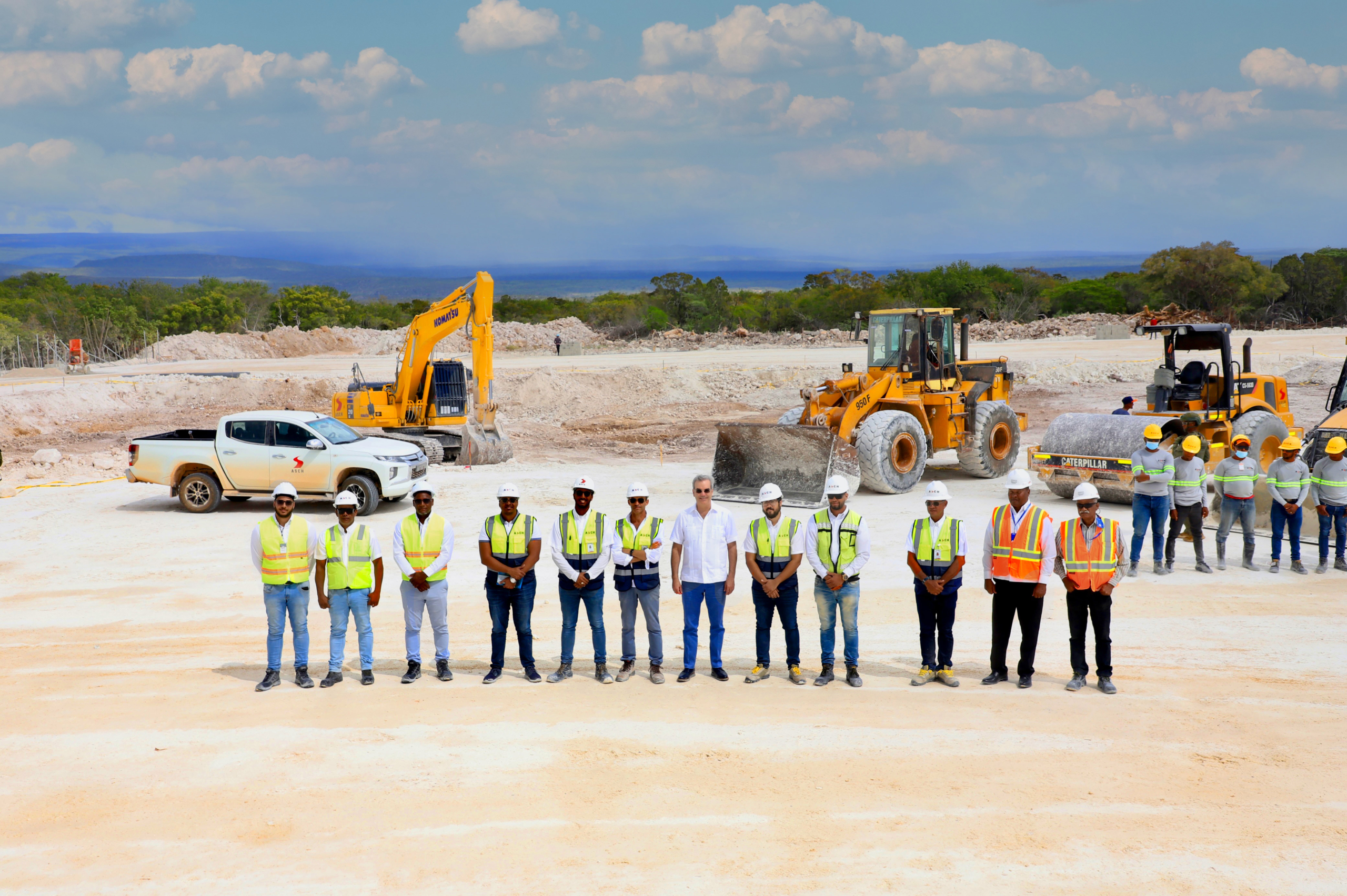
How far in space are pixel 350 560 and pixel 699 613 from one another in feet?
8.78

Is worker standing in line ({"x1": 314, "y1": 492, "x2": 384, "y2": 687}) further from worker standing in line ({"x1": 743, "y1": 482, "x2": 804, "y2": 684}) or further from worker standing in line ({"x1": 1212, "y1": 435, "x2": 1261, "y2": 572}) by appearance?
worker standing in line ({"x1": 1212, "y1": 435, "x2": 1261, "y2": 572})

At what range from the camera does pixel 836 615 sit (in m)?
8.30

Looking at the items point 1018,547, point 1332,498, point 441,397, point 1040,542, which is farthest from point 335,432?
point 1332,498

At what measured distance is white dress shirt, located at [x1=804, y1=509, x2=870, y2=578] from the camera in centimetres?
805

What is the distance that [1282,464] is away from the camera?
11938mm

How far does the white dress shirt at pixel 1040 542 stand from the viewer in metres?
7.91

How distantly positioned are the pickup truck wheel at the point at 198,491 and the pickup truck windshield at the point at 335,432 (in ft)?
5.75

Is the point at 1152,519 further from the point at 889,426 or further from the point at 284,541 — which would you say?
the point at 284,541

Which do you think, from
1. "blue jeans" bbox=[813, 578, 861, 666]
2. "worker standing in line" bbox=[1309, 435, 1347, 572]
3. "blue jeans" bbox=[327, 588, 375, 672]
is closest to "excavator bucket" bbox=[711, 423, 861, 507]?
"worker standing in line" bbox=[1309, 435, 1347, 572]

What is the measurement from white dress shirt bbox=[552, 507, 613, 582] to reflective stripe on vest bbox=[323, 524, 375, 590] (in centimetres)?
141

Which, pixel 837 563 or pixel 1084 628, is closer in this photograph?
pixel 837 563

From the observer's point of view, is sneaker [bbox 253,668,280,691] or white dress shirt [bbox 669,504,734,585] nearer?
white dress shirt [bbox 669,504,734,585]

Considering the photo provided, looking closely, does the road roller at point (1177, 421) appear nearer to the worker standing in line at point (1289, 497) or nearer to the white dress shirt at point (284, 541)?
the worker standing in line at point (1289, 497)

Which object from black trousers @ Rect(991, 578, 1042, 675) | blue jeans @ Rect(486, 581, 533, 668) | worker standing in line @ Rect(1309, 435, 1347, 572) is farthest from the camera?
worker standing in line @ Rect(1309, 435, 1347, 572)
